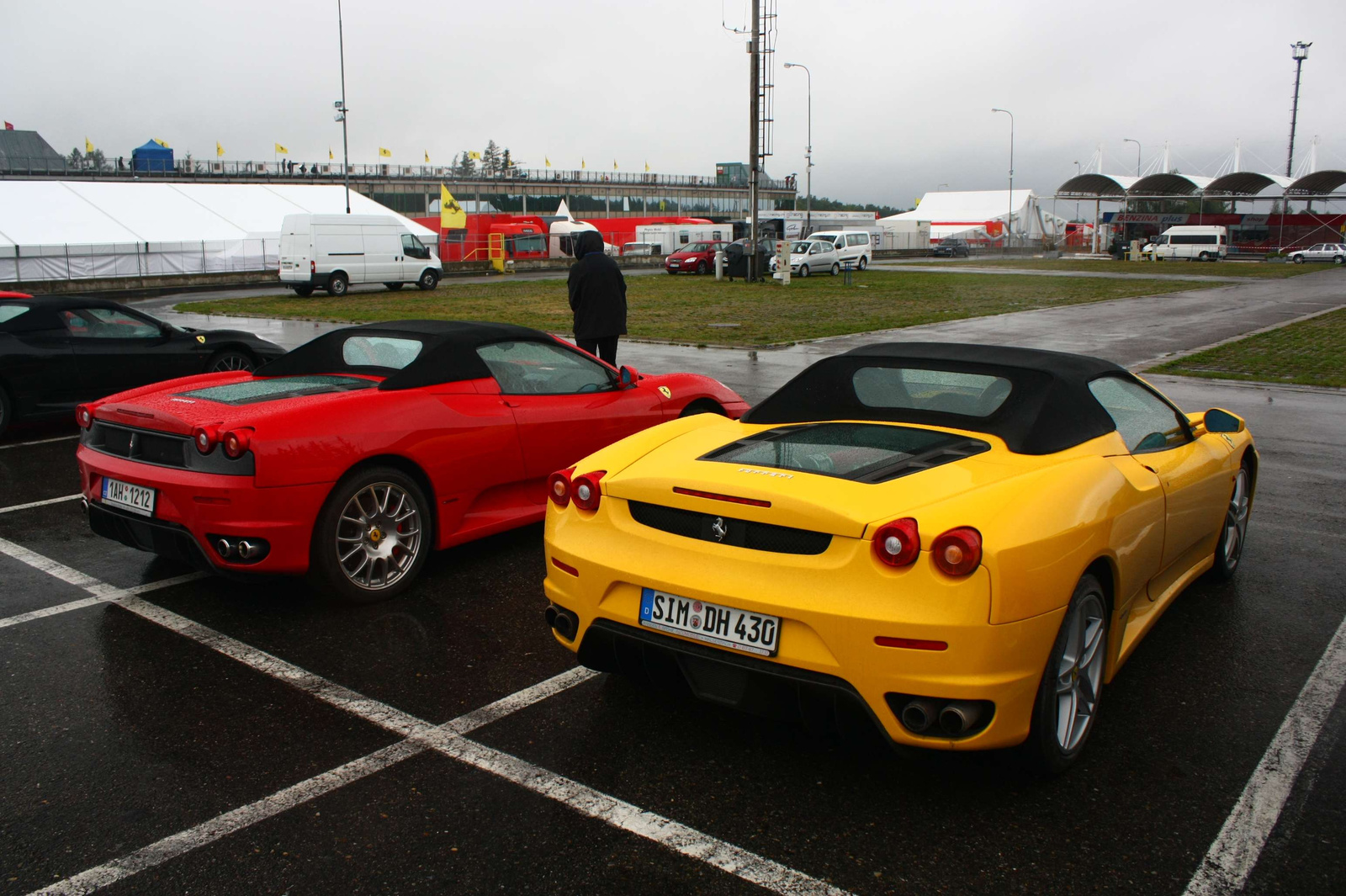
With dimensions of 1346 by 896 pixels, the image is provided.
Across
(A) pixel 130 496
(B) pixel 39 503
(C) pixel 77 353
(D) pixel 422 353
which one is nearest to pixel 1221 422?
(D) pixel 422 353

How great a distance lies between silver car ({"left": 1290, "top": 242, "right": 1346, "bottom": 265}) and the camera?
2446 inches

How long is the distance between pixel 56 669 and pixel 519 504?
2.32 metres

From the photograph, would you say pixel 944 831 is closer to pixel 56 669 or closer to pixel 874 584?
pixel 874 584

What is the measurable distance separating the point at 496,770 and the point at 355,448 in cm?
204

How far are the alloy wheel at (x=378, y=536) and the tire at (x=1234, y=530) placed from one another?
155 inches

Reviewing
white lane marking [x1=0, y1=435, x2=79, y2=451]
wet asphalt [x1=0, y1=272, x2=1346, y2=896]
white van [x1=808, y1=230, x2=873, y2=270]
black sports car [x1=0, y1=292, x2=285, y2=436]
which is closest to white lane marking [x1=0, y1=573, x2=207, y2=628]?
wet asphalt [x1=0, y1=272, x2=1346, y2=896]

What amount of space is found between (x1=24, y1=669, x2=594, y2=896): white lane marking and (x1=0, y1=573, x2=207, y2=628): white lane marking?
235cm

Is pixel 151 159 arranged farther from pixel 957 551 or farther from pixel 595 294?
pixel 957 551

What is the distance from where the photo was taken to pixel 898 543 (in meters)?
2.97

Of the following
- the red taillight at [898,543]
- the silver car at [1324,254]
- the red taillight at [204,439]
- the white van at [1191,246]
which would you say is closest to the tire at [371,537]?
the red taillight at [204,439]

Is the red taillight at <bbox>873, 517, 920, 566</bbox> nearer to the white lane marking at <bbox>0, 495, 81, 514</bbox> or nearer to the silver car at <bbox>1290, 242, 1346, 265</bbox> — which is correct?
the white lane marking at <bbox>0, 495, 81, 514</bbox>

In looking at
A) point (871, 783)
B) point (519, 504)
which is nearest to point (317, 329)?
point (519, 504)

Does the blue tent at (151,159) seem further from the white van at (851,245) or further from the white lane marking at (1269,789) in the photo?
the white lane marking at (1269,789)

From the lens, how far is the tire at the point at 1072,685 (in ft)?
10.3
